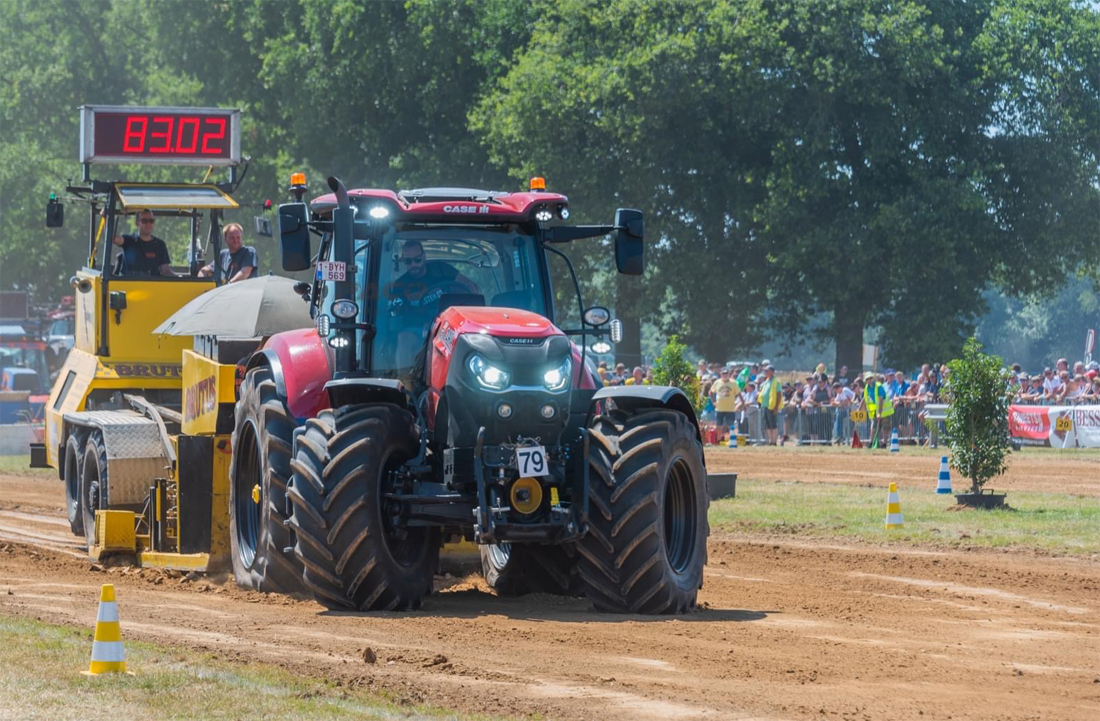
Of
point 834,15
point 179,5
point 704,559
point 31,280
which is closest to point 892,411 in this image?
point 834,15

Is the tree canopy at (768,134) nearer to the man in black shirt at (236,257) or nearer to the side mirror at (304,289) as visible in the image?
the man in black shirt at (236,257)

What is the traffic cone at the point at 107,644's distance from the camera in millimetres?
7840

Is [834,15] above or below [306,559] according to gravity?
above

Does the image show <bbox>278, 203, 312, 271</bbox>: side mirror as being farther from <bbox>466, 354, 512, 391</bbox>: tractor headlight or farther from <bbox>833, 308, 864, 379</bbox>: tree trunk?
<bbox>833, 308, 864, 379</bbox>: tree trunk

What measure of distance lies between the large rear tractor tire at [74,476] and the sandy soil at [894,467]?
37.4 ft

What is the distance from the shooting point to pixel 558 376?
Answer: 33.4 feet

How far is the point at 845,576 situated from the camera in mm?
13734

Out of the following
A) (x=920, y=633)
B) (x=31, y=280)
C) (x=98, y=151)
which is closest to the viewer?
(x=920, y=633)

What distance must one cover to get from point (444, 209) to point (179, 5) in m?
49.6

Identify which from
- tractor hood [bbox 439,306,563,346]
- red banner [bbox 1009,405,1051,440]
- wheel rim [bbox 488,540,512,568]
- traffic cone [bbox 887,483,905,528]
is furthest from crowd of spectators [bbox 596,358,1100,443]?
tractor hood [bbox 439,306,563,346]

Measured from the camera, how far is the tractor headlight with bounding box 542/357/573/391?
10.2 m

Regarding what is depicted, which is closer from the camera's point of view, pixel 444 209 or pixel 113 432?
pixel 444 209

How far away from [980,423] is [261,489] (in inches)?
423

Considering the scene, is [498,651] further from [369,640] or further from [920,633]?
[920,633]
